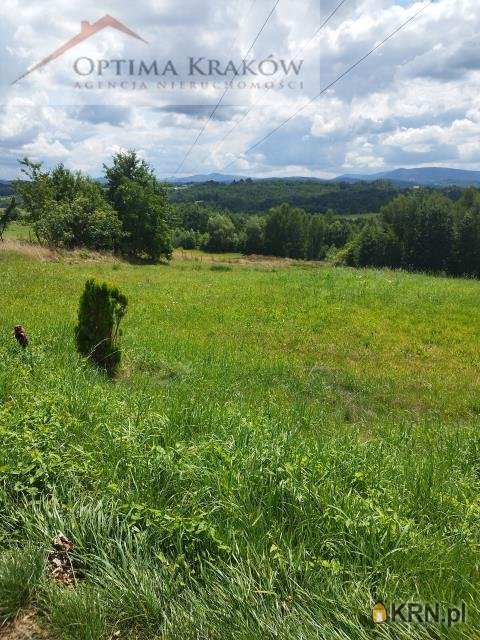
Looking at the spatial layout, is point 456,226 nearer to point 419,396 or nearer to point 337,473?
point 419,396

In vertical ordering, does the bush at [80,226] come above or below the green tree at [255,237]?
above

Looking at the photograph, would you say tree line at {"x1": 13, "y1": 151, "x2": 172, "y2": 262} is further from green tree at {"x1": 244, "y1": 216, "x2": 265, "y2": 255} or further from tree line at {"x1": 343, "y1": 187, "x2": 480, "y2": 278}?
green tree at {"x1": 244, "y1": 216, "x2": 265, "y2": 255}

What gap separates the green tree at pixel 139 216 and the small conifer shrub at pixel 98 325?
96.8 ft

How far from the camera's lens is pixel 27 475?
3.02 metres

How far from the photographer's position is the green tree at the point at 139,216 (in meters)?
36.3

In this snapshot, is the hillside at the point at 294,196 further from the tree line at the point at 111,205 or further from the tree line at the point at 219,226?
the tree line at the point at 111,205

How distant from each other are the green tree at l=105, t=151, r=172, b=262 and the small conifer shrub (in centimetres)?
2950

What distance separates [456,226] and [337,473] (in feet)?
205

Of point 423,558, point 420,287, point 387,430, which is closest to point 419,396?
point 387,430

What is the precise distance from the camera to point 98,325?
6570mm

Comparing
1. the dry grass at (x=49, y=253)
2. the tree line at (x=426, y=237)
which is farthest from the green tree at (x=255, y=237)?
the dry grass at (x=49, y=253)

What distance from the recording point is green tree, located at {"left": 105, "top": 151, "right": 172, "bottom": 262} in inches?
1428

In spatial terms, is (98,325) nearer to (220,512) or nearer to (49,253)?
(220,512)

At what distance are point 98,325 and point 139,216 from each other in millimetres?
31279
